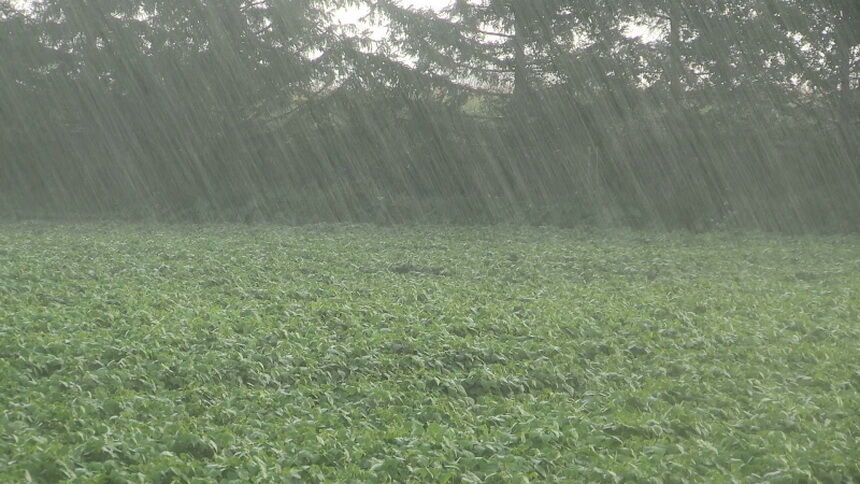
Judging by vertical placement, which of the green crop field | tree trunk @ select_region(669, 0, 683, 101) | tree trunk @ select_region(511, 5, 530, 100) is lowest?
the green crop field

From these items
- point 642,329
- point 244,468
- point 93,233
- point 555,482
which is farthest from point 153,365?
point 93,233

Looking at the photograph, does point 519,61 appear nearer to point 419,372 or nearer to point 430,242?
point 430,242

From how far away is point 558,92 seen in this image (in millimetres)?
21031

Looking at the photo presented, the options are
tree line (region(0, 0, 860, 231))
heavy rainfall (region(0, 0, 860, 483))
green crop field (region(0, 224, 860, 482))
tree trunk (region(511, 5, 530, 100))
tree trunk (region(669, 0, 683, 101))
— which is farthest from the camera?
tree trunk (region(511, 5, 530, 100))

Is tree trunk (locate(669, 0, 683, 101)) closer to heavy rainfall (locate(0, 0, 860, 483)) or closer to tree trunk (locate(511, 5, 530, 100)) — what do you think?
heavy rainfall (locate(0, 0, 860, 483))

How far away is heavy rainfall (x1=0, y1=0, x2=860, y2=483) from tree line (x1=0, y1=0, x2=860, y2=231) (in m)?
0.08

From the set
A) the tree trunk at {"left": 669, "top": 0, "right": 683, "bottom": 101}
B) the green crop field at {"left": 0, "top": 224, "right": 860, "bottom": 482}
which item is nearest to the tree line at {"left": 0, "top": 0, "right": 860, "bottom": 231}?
the tree trunk at {"left": 669, "top": 0, "right": 683, "bottom": 101}

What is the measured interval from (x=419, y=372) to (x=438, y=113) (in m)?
16.7

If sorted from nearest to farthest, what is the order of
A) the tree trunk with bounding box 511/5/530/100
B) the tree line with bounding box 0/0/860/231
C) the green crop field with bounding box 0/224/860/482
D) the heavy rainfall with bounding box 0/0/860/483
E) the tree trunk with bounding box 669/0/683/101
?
the green crop field with bounding box 0/224/860/482, the heavy rainfall with bounding box 0/0/860/483, the tree line with bounding box 0/0/860/231, the tree trunk with bounding box 669/0/683/101, the tree trunk with bounding box 511/5/530/100

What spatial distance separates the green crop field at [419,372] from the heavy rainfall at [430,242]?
0.03 meters

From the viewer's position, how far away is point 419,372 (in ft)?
20.1

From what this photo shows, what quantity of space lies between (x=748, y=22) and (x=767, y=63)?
44.3 inches

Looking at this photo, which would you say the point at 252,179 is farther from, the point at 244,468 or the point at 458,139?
the point at 244,468

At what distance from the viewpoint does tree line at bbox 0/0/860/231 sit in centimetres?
1955
